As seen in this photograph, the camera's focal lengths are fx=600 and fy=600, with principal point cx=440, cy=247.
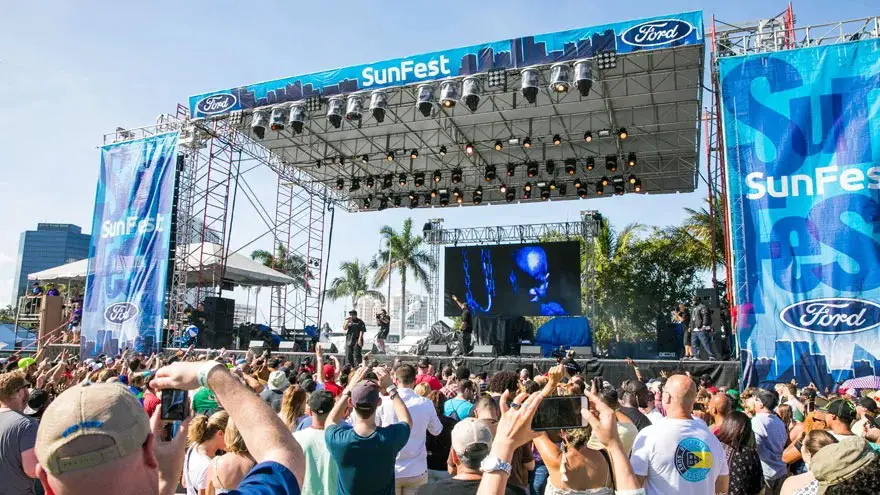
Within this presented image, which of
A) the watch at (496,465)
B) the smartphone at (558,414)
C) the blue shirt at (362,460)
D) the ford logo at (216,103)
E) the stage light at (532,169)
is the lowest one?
the blue shirt at (362,460)

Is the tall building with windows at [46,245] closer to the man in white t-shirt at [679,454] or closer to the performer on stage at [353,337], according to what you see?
the performer on stage at [353,337]

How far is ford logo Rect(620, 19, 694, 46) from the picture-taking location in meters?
11.6

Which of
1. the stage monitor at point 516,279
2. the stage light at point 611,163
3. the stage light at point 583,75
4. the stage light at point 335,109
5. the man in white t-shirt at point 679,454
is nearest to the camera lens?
the man in white t-shirt at point 679,454

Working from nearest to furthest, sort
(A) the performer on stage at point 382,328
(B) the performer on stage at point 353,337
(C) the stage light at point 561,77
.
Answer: (C) the stage light at point 561,77 < (B) the performer on stage at point 353,337 < (A) the performer on stage at point 382,328

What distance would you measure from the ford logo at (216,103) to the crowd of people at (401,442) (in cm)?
1043

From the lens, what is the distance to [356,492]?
10.6 feet

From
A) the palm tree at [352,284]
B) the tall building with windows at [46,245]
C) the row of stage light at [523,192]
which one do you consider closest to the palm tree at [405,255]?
the palm tree at [352,284]

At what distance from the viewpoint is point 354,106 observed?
14102 millimetres

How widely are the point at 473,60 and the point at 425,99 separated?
1.35m

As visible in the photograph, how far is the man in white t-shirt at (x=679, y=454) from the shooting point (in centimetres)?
295

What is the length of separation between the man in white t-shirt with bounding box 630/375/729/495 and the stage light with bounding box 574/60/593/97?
1029 centimetres

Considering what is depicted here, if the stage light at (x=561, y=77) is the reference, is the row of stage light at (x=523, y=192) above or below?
below

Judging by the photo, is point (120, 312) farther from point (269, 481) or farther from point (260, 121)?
point (269, 481)

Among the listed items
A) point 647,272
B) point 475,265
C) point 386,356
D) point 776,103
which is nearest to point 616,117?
point 776,103
